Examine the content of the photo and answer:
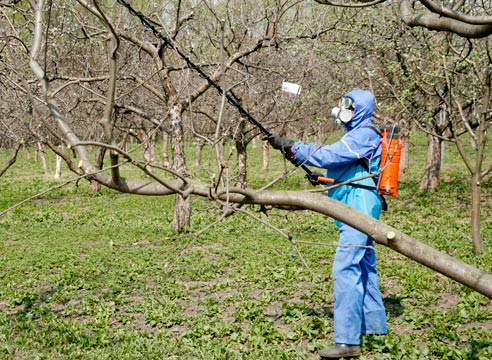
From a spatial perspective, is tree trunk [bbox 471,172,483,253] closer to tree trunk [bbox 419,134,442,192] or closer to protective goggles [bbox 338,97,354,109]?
protective goggles [bbox 338,97,354,109]

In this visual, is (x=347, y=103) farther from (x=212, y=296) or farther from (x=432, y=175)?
(x=432, y=175)

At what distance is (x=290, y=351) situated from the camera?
5359 millimetres

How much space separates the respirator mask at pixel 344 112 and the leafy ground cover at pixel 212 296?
4.62 ft

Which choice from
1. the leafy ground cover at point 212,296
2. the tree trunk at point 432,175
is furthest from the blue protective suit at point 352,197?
the tree trunk at point 432,175

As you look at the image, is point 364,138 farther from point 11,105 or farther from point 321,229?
point 11,105

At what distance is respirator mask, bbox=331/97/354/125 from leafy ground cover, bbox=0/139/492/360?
1408 millimetres

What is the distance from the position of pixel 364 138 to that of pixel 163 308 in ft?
10.3

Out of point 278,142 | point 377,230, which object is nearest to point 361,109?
point 278,142

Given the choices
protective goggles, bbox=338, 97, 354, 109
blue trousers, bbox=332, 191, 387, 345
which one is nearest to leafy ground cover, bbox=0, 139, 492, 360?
blue trousers, bbox=332, 191, 387, 345

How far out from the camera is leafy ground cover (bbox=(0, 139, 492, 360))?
5480mm

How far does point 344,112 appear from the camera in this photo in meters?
5.21

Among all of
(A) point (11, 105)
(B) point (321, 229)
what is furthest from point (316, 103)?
(A) point (11, 105)

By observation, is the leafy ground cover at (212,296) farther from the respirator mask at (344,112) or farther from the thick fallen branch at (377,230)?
the respirator mask at (344,112)

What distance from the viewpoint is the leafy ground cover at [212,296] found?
18.0 feet
